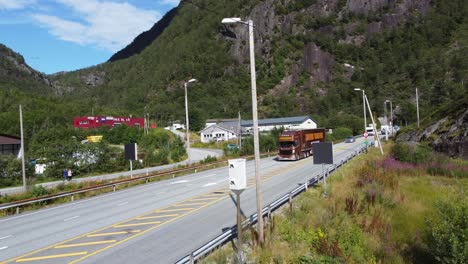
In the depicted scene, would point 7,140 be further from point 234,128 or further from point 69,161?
point 234,128

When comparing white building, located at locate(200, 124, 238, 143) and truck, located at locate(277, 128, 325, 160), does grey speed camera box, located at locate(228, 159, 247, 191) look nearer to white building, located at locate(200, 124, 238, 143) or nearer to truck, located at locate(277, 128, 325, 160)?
truck, located at locate(277, 128, 325, 160)

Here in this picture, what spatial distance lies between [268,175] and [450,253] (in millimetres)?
22381

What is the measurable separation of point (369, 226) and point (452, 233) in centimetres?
533

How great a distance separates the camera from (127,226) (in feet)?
53.0

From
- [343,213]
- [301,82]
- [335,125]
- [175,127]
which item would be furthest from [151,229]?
[301,82]

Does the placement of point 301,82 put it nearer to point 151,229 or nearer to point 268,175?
point 268,175

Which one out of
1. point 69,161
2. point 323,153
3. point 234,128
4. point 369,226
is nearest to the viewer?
point 369,226

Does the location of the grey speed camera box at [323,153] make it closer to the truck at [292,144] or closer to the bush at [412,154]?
the bush at [412,154]

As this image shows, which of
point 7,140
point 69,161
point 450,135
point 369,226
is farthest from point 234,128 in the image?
point 369,226

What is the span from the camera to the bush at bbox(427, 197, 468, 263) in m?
9.91

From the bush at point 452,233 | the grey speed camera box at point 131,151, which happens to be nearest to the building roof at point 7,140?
the grey speed camera box at point 131,151

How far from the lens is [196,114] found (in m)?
139

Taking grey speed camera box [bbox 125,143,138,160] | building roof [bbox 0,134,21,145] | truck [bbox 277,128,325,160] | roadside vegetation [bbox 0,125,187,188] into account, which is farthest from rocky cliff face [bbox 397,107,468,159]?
building roof [bbox 0,134,21,145]

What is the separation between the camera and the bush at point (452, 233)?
32.5ft
